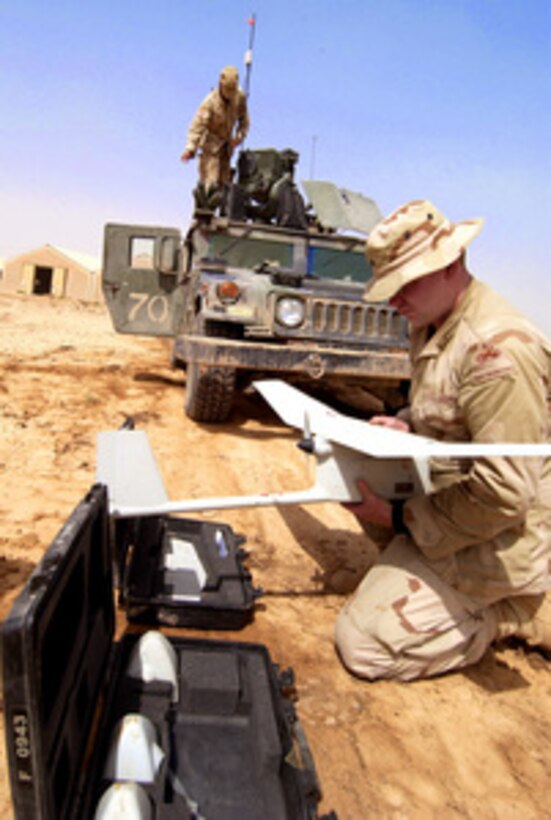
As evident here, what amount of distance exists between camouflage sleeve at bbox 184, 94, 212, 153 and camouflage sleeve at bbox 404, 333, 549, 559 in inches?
260

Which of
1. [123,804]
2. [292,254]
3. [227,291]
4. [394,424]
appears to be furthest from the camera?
[292,254]

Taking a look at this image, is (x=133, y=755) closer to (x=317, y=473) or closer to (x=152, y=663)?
(x=152, y=663)

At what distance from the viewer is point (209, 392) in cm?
486

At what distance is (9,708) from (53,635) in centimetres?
26

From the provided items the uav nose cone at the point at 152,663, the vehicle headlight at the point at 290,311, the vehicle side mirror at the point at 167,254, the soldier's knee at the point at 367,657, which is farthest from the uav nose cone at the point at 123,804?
the vehicle side mirror at the point at 167,254

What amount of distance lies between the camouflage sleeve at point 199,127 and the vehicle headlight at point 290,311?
12.2 feet

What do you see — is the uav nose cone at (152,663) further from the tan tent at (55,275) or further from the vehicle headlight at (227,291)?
the tan tent at (55,275)

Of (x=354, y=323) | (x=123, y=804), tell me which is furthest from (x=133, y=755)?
(x=354, y=323)

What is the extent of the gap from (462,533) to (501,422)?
0.44 meters

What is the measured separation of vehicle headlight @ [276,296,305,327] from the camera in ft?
16.4

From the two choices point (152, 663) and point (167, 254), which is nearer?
point (152, 663)

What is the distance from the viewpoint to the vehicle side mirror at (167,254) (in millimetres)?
5793

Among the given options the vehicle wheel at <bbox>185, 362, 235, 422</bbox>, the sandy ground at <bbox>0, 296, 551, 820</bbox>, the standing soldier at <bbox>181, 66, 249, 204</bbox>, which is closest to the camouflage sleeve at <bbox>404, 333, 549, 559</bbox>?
the sandy ground at <bbox>0, 296, 551, 820</bbox>

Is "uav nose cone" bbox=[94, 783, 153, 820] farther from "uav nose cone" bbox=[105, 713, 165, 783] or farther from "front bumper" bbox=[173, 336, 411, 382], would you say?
"front bumper" bbox=[173, 336, 411, 382]
